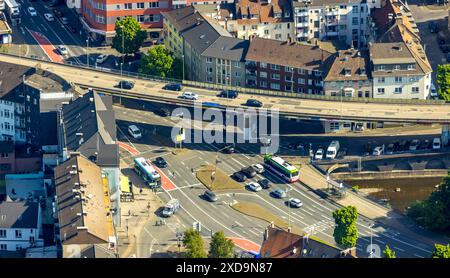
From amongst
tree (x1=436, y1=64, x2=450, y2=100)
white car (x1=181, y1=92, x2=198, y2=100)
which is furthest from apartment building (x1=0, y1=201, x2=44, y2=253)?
tree (x1=436, y1=64, x2=450, y2=100)

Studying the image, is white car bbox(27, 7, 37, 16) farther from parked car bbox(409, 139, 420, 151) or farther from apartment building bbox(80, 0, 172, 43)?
parked car bbox(409, 139, 420, 151)

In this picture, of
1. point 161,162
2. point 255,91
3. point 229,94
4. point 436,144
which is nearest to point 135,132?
point 161,162

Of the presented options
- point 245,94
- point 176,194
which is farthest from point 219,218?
point 245,94

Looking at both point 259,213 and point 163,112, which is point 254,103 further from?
point 259,213

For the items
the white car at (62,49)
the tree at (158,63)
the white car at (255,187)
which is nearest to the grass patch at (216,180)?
the white car at (255,187)

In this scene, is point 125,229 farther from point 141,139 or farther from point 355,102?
point 355,102

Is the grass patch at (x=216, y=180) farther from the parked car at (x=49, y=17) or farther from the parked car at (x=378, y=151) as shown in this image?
the parked car at (x=49, y=17)
